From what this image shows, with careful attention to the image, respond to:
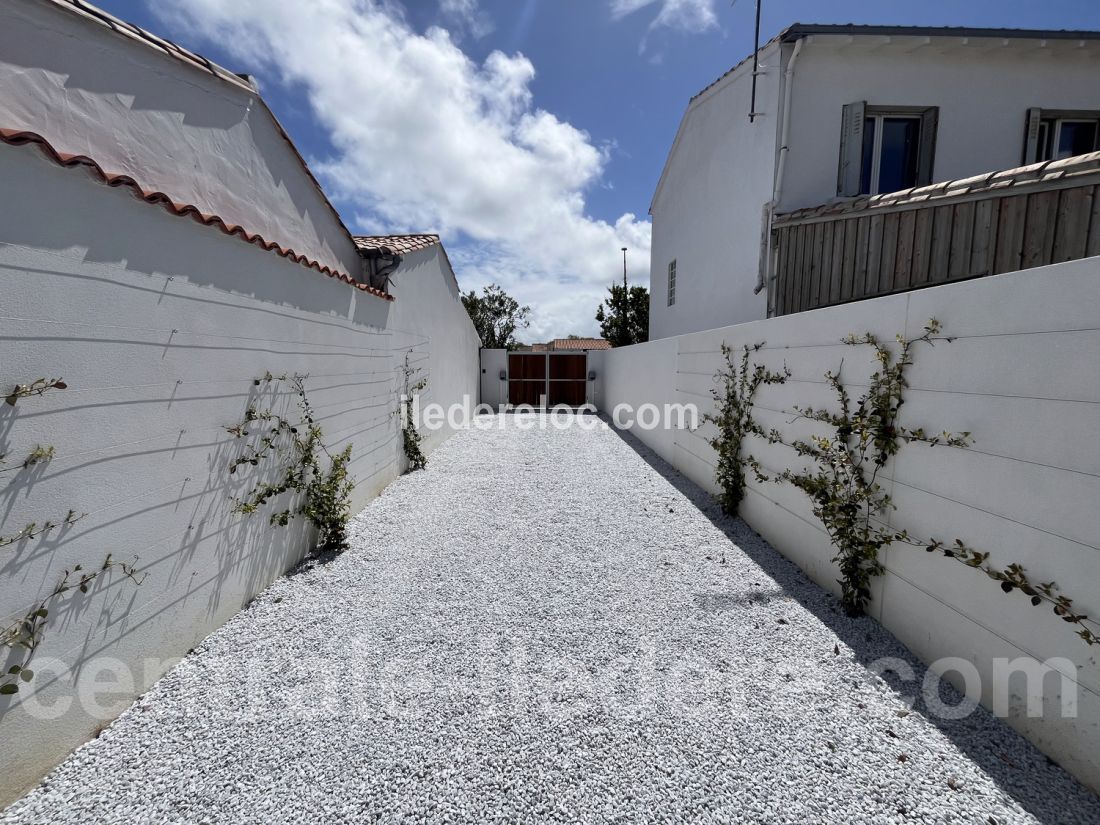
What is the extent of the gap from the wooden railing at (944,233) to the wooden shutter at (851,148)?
1.54m

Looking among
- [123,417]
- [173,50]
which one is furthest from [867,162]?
[123,417]

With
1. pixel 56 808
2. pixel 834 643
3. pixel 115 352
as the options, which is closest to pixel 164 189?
pixel 115 352

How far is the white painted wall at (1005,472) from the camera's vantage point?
186cm

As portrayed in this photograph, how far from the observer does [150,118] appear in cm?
342

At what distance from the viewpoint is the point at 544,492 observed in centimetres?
630

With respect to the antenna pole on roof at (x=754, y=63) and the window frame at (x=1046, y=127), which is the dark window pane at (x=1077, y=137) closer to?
the window frame at (x=1046, y=127)

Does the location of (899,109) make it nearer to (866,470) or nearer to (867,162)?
(867,162)

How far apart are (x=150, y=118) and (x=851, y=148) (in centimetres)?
887

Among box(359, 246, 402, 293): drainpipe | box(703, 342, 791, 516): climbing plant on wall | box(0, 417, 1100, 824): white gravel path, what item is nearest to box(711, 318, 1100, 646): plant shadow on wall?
box(0, 417, 1100, 824): white gravel path

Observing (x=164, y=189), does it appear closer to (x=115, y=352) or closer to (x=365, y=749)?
(x=115, y=352)

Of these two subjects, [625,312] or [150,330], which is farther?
[625,312]

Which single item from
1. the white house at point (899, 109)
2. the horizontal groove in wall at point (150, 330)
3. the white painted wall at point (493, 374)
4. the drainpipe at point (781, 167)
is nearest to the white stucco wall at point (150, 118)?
the horizontal groove in wall at point (150, 330)

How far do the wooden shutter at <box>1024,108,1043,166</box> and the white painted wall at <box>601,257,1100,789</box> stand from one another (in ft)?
24.2

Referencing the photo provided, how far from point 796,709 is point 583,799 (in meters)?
1.28
